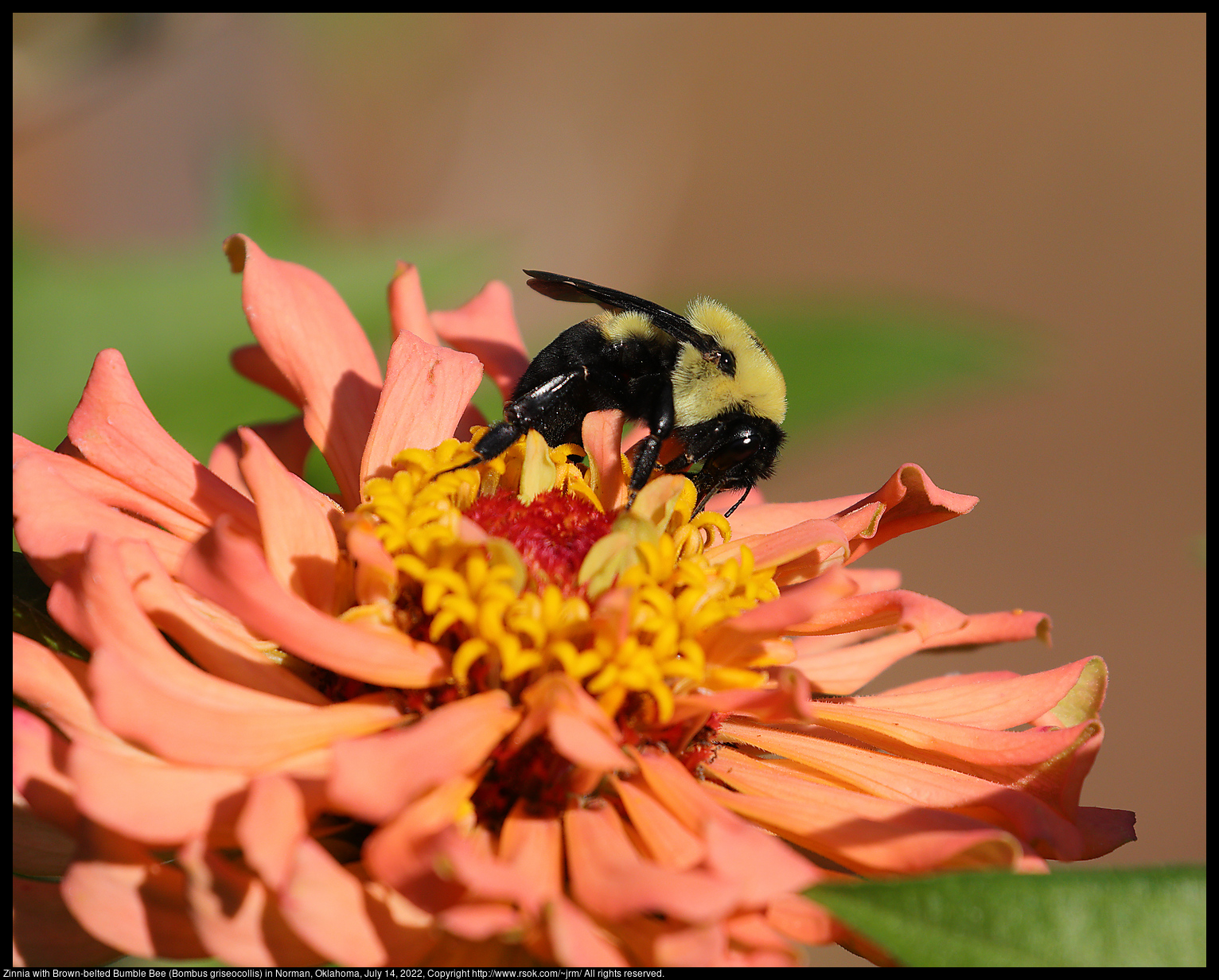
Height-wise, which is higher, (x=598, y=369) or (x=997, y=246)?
(x=997, y=246)

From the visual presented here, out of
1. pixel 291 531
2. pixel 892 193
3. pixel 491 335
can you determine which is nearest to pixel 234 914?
pixel 291 531

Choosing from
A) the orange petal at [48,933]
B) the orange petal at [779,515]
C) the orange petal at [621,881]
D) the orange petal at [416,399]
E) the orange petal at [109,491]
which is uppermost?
the orange petal at [416,399]

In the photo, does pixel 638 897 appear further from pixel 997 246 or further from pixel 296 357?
pixel 997 246

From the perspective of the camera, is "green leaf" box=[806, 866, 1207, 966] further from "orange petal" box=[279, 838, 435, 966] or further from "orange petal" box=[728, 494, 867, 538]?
"orange petal" box=[728, 494, 867, 538]

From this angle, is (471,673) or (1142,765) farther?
(1142,765)

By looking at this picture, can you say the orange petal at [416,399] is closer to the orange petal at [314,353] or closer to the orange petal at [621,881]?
the orange petal at [314,353]

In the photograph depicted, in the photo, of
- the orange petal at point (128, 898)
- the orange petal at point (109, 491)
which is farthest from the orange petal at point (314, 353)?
the orange petal at point (128, 898)
